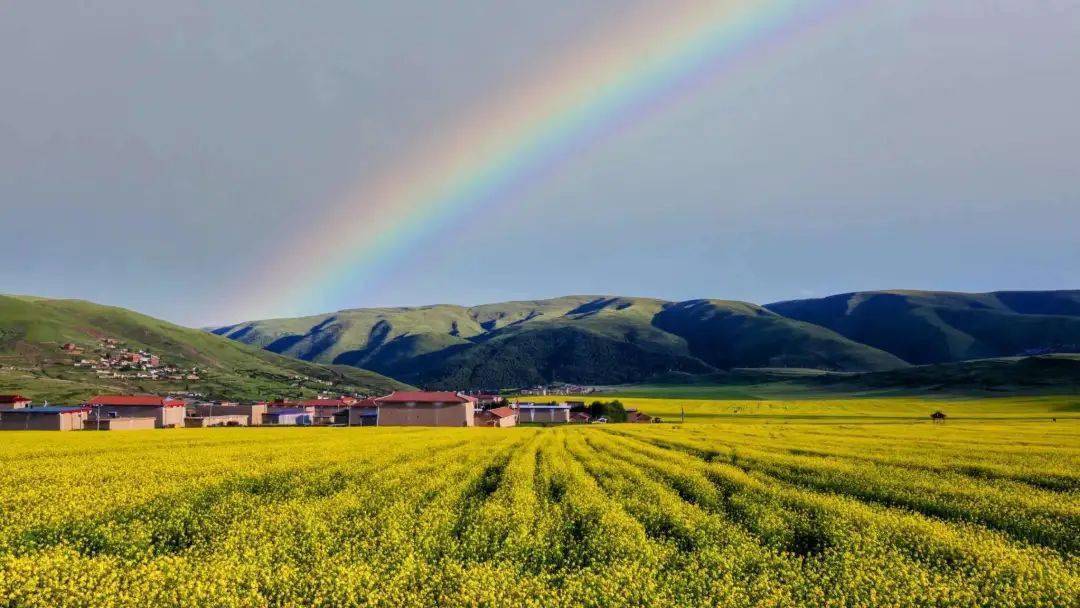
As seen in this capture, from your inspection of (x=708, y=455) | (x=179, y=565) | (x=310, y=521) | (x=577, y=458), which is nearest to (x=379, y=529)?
(x=310, y=521)

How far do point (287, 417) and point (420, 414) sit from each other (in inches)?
2551

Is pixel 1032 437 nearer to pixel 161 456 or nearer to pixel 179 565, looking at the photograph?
pixel 179 565

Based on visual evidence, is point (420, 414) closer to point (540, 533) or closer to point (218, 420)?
point (218, 420)

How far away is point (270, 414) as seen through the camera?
574 ft

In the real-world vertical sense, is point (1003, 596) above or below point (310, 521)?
below

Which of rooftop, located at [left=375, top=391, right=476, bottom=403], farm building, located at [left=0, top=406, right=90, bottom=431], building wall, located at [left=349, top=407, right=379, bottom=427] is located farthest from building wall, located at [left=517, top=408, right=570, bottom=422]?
farm building, located at [left=0, top=406, right=90, bottom=431]

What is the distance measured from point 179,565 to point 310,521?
630cm

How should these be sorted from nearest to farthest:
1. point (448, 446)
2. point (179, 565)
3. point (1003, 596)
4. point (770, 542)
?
point (1003, 596), point (179, 565), point (770, 542), point (448, 446)

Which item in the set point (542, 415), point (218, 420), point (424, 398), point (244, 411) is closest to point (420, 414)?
point (424, 398)

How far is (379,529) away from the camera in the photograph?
75.8 feet

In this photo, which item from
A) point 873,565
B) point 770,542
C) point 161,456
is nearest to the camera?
point 873,565

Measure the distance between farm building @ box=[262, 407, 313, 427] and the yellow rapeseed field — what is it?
135803 mm

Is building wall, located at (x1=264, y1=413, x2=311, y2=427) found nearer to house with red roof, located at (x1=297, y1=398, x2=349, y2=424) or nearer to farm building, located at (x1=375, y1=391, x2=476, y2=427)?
house with red roof, located at (x1=297, y1=398, x2=349, y2=424)

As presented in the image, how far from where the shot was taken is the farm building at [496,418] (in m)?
140
